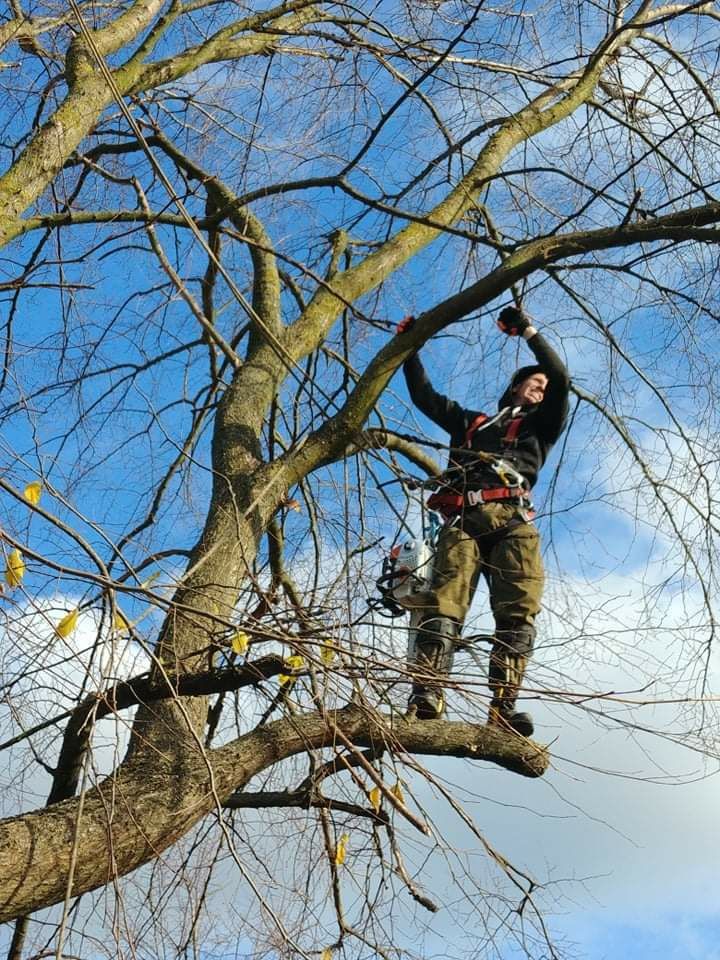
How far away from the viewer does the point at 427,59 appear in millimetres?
5500

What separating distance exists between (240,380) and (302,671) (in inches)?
79.3

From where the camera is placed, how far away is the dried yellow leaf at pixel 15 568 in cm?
319

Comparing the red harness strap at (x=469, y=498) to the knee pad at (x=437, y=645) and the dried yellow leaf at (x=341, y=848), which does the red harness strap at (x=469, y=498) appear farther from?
the dried yellow leaf at (x=341, y=848)

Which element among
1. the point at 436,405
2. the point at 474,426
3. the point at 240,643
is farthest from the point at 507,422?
the point at 240,643

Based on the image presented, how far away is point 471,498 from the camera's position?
5027 millimetres

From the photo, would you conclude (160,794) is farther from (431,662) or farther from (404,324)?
(404,324)

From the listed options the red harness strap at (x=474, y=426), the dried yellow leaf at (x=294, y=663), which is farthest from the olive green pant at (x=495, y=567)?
the dried yellow leaf at (x=294, y=663)

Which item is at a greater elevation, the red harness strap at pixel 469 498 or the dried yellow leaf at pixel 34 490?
the red harness strap at pixel 469 498

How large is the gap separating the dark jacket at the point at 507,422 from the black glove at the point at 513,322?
7 cm

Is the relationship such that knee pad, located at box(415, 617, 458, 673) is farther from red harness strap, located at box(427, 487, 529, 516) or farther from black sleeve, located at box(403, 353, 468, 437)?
black sleeve, located at box(403, 353, 468, 437)

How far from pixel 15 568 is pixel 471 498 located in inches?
89.4

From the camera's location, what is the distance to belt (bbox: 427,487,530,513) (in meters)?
5.03

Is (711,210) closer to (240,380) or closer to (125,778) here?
(240,380)

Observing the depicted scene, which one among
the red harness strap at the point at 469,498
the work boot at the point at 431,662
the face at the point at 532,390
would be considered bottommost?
the work boot at the point at 431,662
